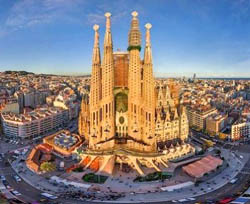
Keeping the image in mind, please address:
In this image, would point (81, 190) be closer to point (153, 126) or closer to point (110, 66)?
point (153, 126)

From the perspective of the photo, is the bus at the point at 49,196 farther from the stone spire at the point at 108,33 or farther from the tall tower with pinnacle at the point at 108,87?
the stone spire at the point at 108,33

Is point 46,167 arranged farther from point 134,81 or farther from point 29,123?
point 29,123

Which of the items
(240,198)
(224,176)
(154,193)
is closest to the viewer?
(240,198)

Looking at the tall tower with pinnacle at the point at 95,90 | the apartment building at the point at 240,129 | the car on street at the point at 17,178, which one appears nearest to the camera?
the car on street at the point at 17,178

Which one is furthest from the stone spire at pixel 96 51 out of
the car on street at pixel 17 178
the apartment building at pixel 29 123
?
the apartment building at pixel 29 123

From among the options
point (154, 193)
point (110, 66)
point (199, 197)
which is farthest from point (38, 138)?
point (199, 197)

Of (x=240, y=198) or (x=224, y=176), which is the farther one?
(x=224, y=176)

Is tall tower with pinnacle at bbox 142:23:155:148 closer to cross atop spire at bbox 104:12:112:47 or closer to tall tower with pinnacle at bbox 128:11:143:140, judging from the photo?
tall tower with pinnacle at bbox 128:11:143:140
